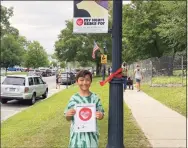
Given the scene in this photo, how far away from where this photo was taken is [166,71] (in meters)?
27.6

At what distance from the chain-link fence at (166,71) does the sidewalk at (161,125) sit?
11009 mm

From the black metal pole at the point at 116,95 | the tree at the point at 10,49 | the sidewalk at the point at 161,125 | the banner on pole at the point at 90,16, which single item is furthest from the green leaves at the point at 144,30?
the banner on pole at the point at 90,16

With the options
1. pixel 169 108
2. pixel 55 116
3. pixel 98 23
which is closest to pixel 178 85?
pixel 169 108

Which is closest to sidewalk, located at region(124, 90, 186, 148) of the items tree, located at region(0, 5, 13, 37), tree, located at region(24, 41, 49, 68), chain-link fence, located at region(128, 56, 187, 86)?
chain-link fence, located at region(128, 56, 187, 86)

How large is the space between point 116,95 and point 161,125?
15.6ft

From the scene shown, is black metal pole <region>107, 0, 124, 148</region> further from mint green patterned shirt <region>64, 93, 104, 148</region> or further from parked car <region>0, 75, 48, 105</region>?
parked car <region>0, 75, 48, 105</region>

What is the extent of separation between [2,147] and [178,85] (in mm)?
16993

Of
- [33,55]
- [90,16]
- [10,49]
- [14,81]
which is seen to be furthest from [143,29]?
[33,55]

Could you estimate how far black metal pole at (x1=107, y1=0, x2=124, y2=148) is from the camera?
15.8ft

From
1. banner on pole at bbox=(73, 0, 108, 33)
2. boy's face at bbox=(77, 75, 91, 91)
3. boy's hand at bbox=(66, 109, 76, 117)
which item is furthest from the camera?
banner on pole at bbox=(73, 0, 108, 33)

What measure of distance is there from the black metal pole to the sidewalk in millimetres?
2255

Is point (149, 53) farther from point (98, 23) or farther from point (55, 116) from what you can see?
point (98, 23)

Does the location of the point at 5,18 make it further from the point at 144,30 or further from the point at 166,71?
the point at 166,71

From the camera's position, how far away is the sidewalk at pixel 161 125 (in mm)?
7239
